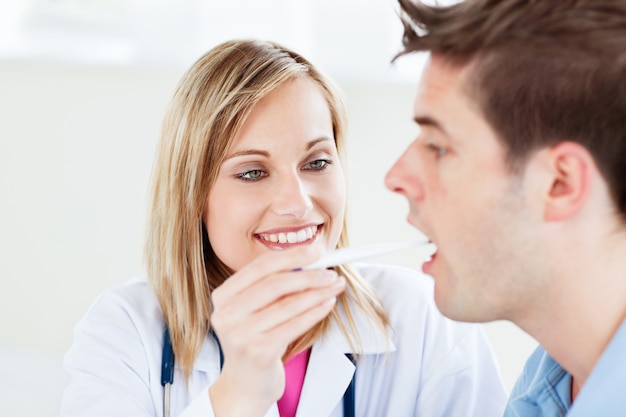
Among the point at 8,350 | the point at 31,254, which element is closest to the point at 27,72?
the point at 31,254

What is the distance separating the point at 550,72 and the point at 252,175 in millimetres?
744

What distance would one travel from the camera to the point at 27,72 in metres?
3.36

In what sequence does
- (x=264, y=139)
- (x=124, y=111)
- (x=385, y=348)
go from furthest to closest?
(x=124, y=111), (x=385, y=348), (x=264, y=139)

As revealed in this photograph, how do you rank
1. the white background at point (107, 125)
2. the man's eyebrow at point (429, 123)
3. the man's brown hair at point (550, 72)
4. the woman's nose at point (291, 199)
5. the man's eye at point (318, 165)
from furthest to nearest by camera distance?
the white background at point (107, 125), the man's eye at point (318, 165), the woman's nose at point (291, 199), the man's eyebrow at point (429, 123), the man's brown hair at point (550, 72)

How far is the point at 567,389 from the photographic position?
144 cm

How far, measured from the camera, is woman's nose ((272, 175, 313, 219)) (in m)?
1.67

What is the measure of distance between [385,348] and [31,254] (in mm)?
2042

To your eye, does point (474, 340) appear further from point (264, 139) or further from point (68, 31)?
point (68, 31)

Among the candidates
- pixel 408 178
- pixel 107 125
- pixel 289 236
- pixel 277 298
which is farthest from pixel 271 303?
pixel 107 125

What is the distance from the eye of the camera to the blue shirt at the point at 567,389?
3.89 feet

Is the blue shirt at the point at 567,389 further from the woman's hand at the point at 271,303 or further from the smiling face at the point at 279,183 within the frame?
the smiling face at the point at 279,183

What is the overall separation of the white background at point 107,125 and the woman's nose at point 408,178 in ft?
6.00

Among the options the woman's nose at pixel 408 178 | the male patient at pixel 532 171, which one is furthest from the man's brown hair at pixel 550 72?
the woman's nose at pixel 408 178

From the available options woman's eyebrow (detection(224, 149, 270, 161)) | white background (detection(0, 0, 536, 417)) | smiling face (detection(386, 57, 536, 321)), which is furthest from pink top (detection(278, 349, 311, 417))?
white background (detection(0, 0, 536, 417))
